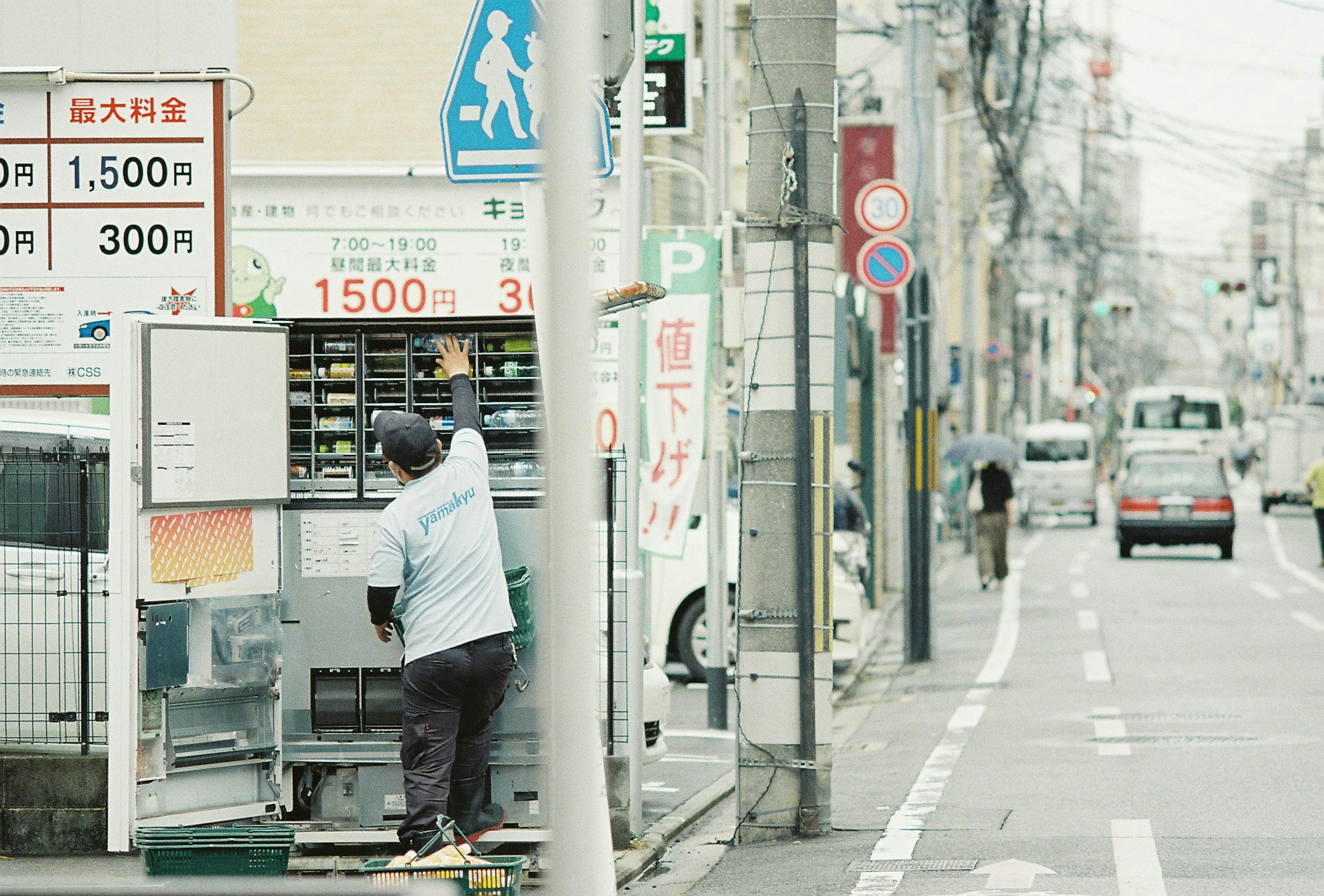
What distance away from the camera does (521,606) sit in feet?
24.4

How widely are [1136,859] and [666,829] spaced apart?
97.5 inches

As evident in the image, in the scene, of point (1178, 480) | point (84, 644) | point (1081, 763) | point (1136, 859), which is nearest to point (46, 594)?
point (84, 644)

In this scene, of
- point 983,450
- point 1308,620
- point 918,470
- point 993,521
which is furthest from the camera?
point 983,450

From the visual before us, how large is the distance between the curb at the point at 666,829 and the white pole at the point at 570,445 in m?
4.31

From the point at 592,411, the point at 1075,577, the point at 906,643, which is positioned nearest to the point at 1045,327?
the point at 1075,577

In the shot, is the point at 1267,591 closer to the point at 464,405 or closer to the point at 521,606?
the point at 521,606

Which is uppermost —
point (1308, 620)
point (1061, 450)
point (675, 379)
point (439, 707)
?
point (1061, 450)

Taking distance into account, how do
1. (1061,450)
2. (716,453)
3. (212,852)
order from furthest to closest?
1. (1061,450)
2. (716,453)
3. (212,852)

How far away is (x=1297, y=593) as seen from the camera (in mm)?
23188

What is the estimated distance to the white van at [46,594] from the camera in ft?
27.8

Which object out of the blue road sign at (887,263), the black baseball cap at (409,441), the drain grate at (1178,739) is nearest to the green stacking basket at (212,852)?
the black baseball cap at (409,441)

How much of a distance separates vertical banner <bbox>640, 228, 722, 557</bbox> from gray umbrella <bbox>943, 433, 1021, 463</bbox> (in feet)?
49.7

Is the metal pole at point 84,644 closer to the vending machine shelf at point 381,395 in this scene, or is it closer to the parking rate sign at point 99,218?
the parking rate sign at point 99,218

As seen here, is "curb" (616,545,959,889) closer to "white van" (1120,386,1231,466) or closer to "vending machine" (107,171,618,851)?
"vending machine" (107,171,618,851)
